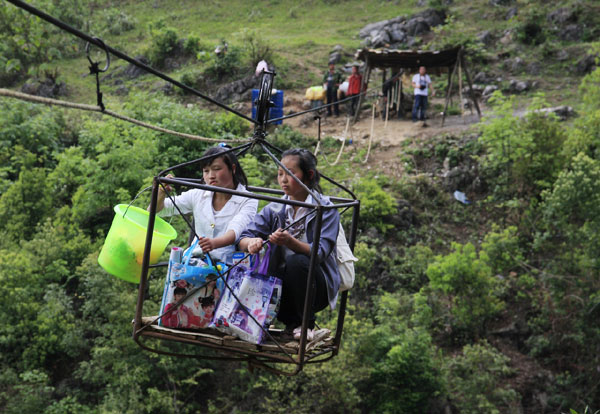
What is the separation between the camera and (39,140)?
13703mm

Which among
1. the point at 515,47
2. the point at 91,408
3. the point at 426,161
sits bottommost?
the point at 91,408

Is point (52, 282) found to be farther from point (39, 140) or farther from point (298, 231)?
point (298, 231)

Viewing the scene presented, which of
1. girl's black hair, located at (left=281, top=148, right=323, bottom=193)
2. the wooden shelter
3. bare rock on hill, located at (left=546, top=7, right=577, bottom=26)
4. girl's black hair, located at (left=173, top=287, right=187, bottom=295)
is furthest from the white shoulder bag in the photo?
bare rock on hill, located at (left=546, top=7, right=577, bottom=26)

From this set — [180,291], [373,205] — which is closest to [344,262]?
[180,291]

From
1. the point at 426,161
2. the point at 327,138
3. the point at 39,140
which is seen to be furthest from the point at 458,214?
the point at 39,140

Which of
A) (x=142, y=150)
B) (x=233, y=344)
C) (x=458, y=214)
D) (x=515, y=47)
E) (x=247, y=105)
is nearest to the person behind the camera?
(x=233, y=344)

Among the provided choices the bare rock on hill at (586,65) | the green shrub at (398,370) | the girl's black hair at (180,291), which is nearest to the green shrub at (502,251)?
the green shrub at (398,370)

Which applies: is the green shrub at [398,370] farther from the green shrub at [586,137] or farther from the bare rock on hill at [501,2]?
the bare rock on hill at [501,2]

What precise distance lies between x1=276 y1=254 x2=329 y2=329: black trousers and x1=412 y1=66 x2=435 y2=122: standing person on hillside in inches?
445

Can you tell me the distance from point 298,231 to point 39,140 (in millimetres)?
11626

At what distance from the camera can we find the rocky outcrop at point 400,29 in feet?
65.5

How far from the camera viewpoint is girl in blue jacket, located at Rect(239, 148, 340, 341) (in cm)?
338

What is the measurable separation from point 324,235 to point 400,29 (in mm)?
18373

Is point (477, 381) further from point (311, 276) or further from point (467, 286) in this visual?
point (311, 276)
